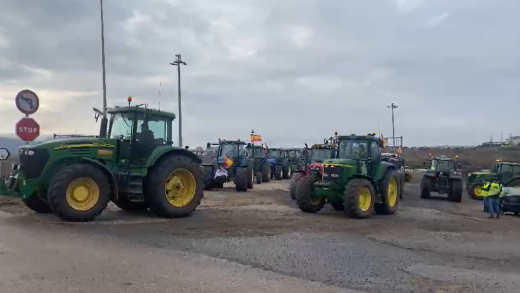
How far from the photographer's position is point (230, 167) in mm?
23234

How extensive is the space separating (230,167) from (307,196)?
8.70 meters

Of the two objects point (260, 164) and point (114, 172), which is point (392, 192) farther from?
point (260, 164)

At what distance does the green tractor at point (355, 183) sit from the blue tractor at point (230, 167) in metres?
7.17

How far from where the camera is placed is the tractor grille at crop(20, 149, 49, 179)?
11.0m

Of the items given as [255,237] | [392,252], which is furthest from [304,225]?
[392,252]

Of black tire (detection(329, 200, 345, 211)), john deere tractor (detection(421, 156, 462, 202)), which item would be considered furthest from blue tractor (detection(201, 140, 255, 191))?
john deere tractor (detection(421, 156, 462, 202))

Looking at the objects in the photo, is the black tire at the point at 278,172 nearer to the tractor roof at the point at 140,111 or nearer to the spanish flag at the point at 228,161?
the spanish flag at the point at 228,161

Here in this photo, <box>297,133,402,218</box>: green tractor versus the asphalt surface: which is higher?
<box>297,133,402,218</box>: green tractor

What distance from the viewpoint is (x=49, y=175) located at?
437 inches

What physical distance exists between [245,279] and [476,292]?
9.34ft

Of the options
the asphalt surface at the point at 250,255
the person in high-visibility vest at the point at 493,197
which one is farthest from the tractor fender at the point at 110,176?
the person in high-visibility vest at the point at 493,197

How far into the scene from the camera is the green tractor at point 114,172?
36.0ft

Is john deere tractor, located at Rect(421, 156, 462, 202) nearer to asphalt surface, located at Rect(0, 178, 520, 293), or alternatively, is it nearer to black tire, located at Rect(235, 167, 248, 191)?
black tire, located at Rect(235, 167, 248, 191)

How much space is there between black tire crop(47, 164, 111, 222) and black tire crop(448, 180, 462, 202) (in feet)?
52.4
